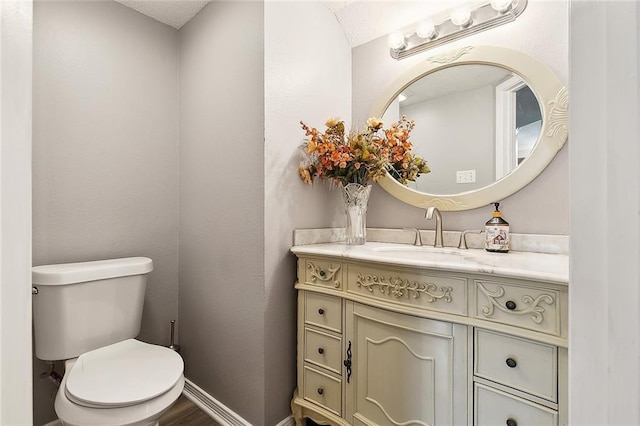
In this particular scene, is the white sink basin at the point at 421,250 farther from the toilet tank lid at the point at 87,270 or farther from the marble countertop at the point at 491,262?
the toilet tank lid at the point at 87,270

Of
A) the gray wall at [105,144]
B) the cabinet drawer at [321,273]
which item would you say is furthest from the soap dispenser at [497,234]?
the gray wall at [105,144]

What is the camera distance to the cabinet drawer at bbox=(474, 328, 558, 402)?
2.85 feet

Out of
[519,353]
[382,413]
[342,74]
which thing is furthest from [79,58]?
[519,353]

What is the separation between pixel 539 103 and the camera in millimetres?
1379

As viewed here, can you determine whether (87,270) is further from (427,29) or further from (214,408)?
(427,29)

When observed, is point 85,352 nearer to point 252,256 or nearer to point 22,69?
point 252,256

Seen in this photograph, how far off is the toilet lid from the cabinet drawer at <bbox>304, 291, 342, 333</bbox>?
23.1 inches

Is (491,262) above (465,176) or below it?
below

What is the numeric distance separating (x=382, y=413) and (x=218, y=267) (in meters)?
1.04

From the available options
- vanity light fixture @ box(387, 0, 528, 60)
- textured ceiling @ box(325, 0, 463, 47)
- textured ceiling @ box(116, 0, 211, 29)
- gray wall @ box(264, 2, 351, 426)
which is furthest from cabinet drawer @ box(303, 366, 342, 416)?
textured ceiling @ box(116, 0, 211, 29)

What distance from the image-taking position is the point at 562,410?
84cm

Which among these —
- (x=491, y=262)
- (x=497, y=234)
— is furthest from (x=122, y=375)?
(x=497, y=234)

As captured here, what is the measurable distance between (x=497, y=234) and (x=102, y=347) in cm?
190

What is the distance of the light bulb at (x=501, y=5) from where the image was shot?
55.8 inches
